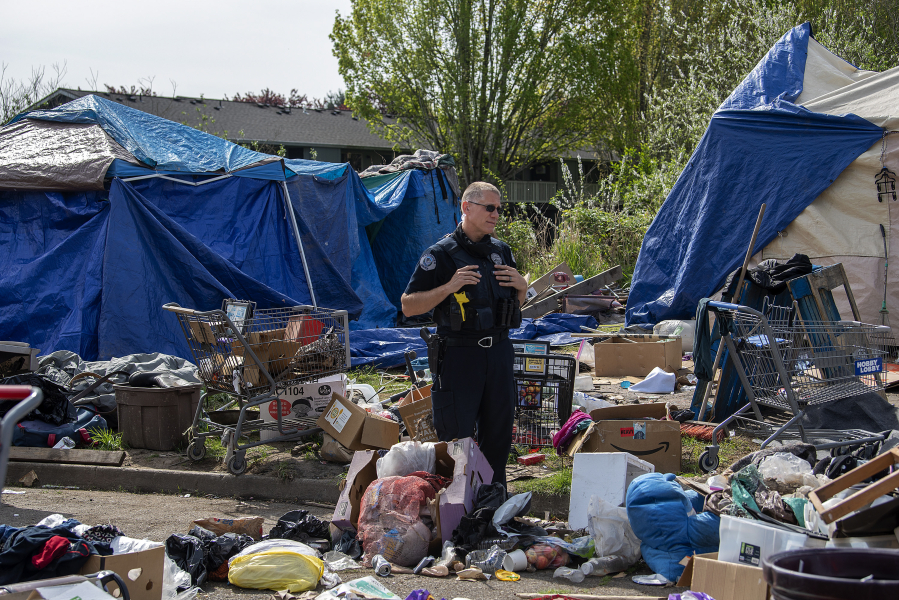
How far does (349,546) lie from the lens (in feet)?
13.9

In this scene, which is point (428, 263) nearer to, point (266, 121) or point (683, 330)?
point (683, 330)

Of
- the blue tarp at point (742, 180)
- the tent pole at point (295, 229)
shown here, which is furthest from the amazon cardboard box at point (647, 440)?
the tent pole at point (295, 229)

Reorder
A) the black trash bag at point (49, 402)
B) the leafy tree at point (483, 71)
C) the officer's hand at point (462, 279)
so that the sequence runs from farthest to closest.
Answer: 1. the leafy tree at point (483, 71)
2. the black trash bag at point (49, 402)
3. the officer's hand at point (462, 279)

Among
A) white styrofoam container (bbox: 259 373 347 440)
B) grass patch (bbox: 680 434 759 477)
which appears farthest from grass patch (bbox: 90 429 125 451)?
grass patch (bbox: 680 434 759 477)

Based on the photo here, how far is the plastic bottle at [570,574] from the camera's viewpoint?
3855mm

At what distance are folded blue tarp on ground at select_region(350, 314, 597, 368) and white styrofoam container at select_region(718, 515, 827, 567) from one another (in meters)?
5.51

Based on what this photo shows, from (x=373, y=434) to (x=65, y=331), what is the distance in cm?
512

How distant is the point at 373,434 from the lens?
582 centimetres

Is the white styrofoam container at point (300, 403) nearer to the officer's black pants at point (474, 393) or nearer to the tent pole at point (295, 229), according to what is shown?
the officer's black pants at point (474, 393)

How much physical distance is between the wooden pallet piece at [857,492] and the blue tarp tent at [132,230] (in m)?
7.99

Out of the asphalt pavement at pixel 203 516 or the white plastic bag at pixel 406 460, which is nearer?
the asphalt pavement at pixel 203 516

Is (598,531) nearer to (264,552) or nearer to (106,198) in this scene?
(264,552)

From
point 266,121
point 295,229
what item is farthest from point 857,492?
point 266,121

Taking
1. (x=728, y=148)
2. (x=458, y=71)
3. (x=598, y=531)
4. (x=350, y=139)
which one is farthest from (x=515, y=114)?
(x=598, y=531)
